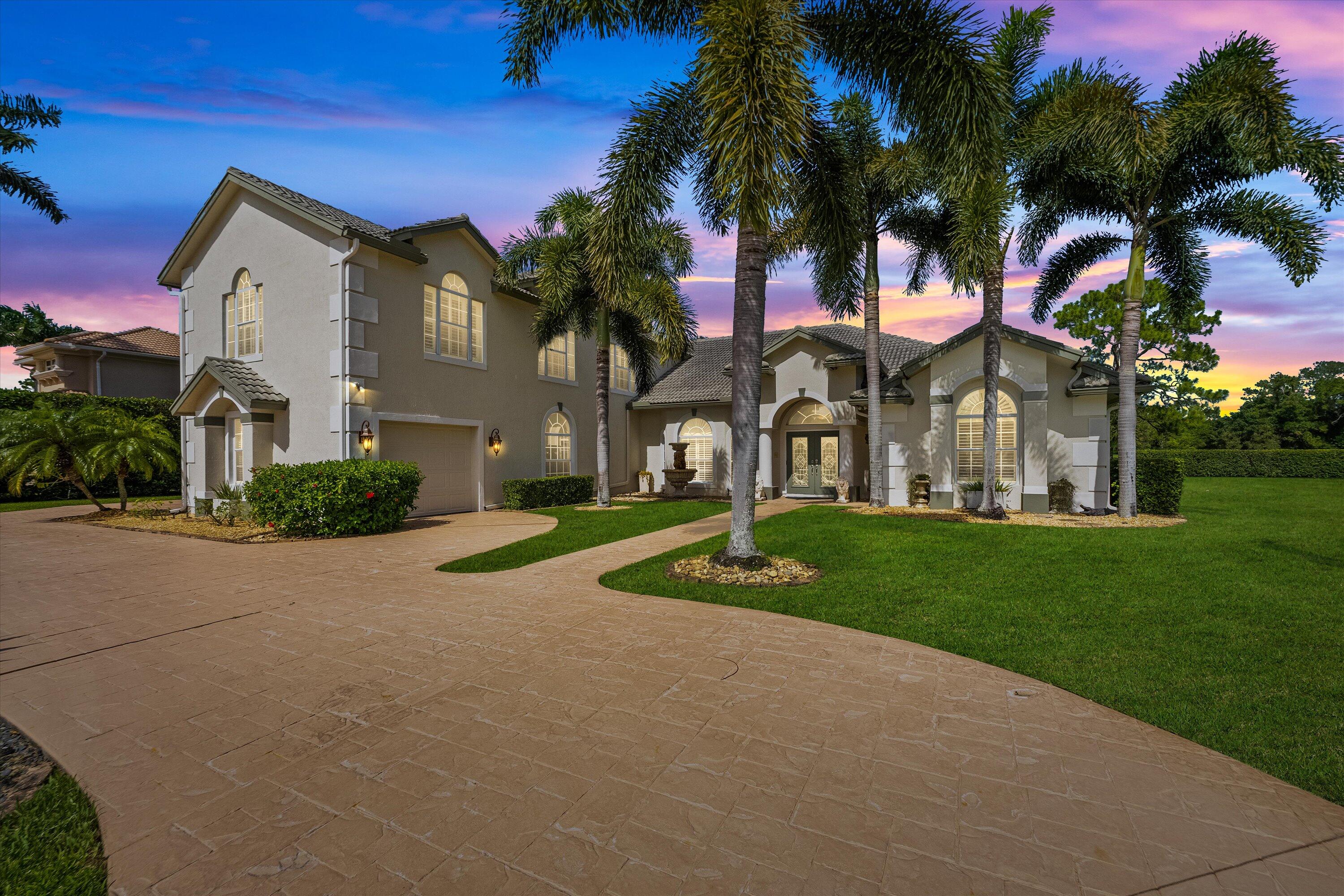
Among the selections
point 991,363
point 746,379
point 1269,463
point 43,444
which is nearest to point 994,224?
point 991,363

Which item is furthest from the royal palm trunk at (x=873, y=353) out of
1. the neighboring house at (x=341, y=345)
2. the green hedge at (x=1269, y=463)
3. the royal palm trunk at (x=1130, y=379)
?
the green hedge at (x=1269, y=463)

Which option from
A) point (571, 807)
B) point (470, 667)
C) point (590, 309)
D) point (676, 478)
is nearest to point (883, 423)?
point (676, 478)

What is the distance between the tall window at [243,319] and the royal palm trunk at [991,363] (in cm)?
1809

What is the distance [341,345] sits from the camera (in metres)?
13.3

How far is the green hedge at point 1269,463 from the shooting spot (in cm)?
2947

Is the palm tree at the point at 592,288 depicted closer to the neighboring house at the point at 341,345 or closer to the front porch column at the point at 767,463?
the neighboring house at the point at 341,345

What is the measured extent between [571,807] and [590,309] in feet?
52.6

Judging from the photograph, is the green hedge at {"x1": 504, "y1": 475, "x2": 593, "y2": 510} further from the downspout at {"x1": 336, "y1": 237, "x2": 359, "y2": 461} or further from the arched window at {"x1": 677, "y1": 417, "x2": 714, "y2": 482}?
the downspout at {"x1": 336, "y1": 237, "x2": 359, "y2": 461}

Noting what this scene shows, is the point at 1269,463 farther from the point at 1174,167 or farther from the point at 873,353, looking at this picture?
the point at 873,353

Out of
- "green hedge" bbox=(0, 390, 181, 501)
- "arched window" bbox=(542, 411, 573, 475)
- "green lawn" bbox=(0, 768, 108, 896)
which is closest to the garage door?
"arched window" bbox=(542, 411, 573, 475)

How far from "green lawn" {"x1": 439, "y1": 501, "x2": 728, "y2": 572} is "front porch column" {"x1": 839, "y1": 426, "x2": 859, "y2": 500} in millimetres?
4078

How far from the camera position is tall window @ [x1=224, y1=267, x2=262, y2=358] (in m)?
15.0

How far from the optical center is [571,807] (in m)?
2.94

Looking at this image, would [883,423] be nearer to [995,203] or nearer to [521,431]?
[995,203]
